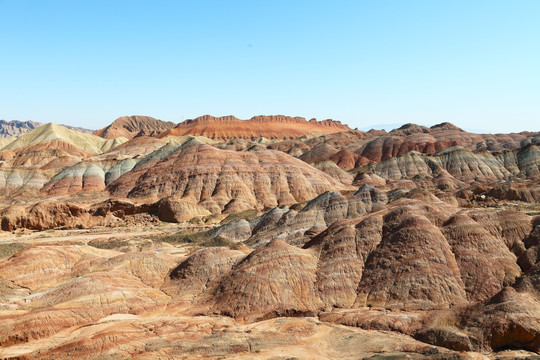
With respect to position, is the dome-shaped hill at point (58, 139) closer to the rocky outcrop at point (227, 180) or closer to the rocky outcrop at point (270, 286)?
the rocky outcrop at point (227, 180)

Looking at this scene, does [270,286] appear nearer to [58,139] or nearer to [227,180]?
[227,180]

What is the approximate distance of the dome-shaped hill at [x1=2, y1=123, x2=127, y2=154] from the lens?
522ft

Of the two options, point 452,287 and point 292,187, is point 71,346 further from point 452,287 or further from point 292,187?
point 292,187

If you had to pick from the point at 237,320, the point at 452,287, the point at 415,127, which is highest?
the point at 415,127

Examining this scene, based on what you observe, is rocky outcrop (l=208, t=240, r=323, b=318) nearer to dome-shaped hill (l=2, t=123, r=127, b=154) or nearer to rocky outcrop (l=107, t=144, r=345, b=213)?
rocky outcrop (l=107, t=144, r=345, b=213)

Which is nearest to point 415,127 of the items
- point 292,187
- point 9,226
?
point 292,187

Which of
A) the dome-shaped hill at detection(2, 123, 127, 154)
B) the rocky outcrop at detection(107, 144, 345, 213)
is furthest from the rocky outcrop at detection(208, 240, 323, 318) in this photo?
the dome-shaped hill at detection(2, 123, 127, 154)

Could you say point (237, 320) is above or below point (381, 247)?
below

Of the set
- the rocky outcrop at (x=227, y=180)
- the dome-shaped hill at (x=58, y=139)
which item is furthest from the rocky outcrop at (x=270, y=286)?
the dome-shaped hill at (x=58, y=139)

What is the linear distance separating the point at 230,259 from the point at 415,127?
152078 mm

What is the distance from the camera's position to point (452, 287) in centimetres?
2803

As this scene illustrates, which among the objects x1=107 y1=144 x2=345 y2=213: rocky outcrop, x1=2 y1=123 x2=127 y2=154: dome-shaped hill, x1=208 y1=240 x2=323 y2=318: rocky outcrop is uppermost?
x1=2 y1=123 x2=127 y2=154: dome-shaped hill

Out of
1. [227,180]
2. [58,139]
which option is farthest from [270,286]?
[58,139]

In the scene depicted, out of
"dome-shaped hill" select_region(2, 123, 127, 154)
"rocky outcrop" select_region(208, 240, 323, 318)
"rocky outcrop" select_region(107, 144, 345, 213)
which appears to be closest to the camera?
"rocky outcrop" select_region(208, 240, 323, 318)
